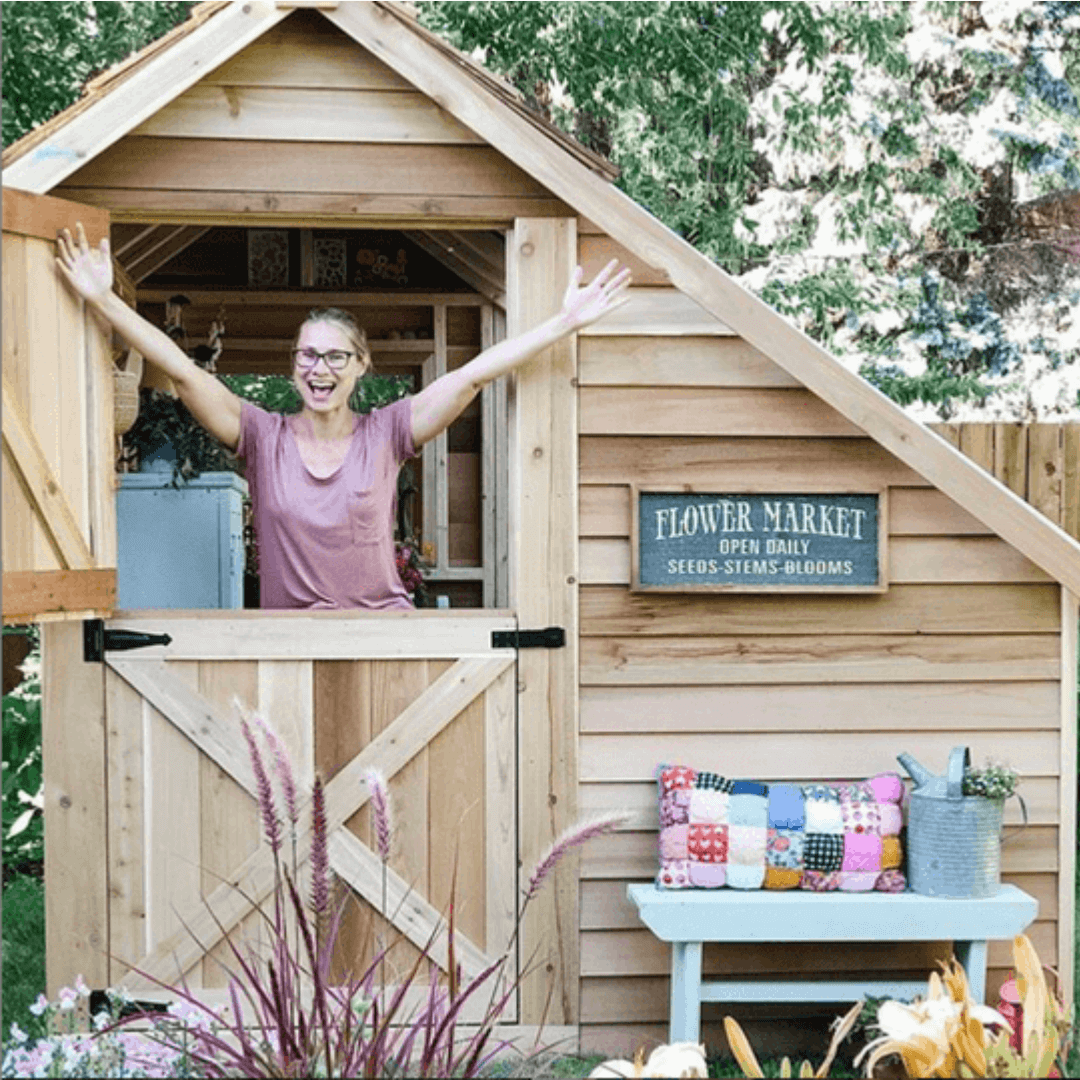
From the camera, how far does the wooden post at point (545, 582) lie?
511cm

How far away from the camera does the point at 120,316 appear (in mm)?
4883

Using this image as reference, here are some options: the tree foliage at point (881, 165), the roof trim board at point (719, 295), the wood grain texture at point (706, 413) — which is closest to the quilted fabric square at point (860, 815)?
the roof trim board at point (719, 295)

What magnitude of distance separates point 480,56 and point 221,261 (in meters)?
5.40

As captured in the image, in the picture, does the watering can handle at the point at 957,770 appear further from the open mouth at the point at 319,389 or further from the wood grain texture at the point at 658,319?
the open mouth at the point at 319,389

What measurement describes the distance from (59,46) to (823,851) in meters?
9.30

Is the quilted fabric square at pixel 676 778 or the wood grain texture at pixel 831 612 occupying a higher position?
the wood grain texture at pixel 831 612

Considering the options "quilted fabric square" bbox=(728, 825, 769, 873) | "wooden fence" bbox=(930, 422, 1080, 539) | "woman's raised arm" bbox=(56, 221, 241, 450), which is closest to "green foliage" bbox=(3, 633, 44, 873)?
"woman's raised arm" bbox=(56, 221, 241, 450)

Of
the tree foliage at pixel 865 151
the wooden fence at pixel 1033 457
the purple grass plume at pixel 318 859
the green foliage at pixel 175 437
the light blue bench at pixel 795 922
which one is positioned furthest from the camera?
the tree foliage at pixel 865 151

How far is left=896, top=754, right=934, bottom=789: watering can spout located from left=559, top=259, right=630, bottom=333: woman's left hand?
1.68 metres

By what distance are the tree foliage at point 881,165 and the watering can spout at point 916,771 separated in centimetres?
810

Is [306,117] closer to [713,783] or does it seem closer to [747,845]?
[713,783]

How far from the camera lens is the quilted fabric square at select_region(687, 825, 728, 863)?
484 centimetres

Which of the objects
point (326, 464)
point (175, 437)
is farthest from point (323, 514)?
point (175, 437)

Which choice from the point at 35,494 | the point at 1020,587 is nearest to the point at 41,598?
the point at 35,494
